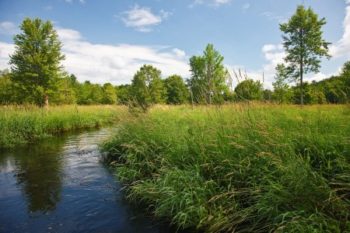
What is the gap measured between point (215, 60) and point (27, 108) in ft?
70.1

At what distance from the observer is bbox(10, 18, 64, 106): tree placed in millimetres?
24141

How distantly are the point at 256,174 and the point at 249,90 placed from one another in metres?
2.16

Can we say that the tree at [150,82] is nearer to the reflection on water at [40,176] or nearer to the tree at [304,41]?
the tree at [304,41]

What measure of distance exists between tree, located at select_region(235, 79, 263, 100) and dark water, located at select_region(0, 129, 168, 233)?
3.16 meters

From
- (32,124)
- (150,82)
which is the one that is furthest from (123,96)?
(150,82)

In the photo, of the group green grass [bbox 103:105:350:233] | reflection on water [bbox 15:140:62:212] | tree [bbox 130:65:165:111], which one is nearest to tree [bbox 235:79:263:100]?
green grass [bbox 103:105:350:233]

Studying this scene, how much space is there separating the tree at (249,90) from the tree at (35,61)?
2286 centimetres

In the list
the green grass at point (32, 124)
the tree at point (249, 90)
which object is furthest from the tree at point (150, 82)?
the tree at point (249, 90)

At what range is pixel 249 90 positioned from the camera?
5.48 m

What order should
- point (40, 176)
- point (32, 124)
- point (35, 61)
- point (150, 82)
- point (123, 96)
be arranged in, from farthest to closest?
point (150, 82)
point (35, 61)
point (32, 124)
point (123, 96)
point (40, 176)

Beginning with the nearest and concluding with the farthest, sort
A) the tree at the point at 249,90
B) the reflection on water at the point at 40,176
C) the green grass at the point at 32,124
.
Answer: the reflection on water at the point at 40,176
the tree at the point at 249,90
the green grass at the point at 32,124

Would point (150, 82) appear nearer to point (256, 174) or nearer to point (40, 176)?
point (40, 176)

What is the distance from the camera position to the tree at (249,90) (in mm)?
5410

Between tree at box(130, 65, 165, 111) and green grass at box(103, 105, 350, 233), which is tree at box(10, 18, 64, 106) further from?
green grass at box(103, 105, 350, 233)
